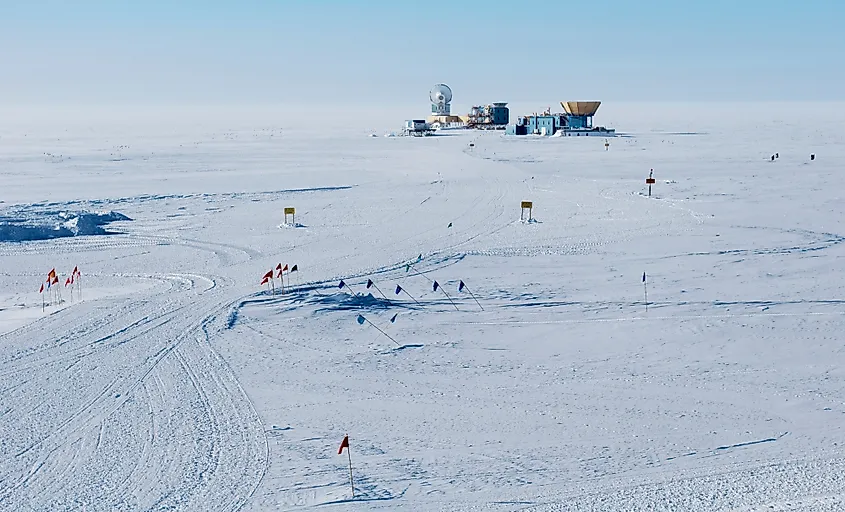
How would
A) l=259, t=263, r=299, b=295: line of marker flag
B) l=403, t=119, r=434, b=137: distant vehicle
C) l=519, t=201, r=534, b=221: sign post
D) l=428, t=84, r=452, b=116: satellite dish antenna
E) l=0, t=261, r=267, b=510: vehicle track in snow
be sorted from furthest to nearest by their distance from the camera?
l=428, t=84, r=452, b=116: satellite dish antenna → l=403, t=119, r=434, b=137: distant vehicle → l=519, t=201, r=534, b=221: sign post → l=259, t=263, r=299, b=295: line of marker flag → l=0, t=261, r=267, b=510: vehicle track in snow

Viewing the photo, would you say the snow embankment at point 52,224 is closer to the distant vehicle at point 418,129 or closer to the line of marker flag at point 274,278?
the line of marker flag at point 274,278

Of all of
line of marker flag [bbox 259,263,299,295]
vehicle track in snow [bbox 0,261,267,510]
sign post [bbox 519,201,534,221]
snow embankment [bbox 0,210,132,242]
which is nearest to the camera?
vehicle track in snow [bbox 0,261,267,510]

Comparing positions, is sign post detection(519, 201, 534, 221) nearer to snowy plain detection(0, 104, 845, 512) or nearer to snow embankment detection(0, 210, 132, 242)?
snowy plain detection(0, 104, 845, 512)

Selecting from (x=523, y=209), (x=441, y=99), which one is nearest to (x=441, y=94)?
(x=441, y=99)

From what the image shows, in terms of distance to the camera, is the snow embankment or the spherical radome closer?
the snow embankment

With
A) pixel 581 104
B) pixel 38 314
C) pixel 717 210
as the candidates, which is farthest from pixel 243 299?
pixel 581 104

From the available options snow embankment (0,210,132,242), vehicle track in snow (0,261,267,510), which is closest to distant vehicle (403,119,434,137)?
snow embankment (0,210,132,242)

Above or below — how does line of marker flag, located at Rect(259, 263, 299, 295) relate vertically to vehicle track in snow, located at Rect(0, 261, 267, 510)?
above

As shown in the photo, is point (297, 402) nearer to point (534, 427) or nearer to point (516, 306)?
point (534, 427)
